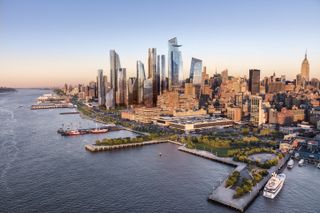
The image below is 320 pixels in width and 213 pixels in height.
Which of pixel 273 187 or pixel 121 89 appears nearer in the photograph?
pixel 273 187

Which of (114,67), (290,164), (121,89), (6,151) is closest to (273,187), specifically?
(290,164)

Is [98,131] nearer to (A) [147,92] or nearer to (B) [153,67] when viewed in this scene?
(A) [147,92]

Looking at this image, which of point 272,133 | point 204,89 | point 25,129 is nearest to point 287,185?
point 272,133

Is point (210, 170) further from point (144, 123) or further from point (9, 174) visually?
point (144, 123)

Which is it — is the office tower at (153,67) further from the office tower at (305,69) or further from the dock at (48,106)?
the office tower at (305,69)

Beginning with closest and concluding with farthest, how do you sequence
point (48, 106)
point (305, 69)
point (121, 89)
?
1. point (48, 106)
2. point (121, 89)
3. point (305, 69)

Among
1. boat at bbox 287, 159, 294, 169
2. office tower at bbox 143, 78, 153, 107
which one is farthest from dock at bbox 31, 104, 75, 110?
Result: boat at bbox 287, 159, 294, 169

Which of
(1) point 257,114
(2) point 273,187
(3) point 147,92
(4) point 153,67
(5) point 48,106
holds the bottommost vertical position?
(2) point 273,187
